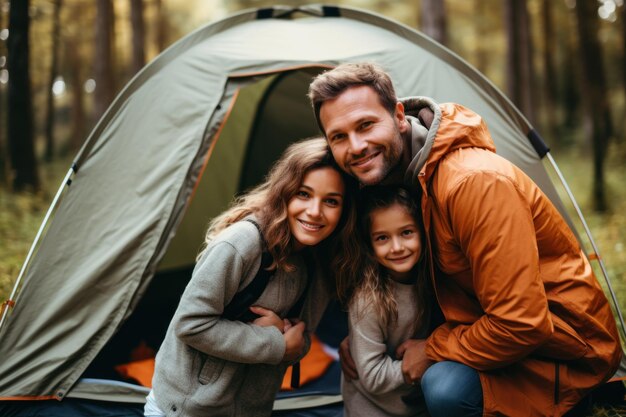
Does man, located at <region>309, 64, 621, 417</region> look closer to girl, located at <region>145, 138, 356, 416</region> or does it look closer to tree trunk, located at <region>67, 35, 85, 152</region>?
girl, located at <region>145, 138, 356, 416</region>

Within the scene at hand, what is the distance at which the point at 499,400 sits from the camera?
1.81m

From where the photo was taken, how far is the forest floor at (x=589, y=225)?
400 cm

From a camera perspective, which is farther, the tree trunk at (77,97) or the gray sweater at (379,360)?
the tree trunk at (77,97)

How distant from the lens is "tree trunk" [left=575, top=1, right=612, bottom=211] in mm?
6188

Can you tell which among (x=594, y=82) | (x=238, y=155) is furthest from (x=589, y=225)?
(x=238, y=155)

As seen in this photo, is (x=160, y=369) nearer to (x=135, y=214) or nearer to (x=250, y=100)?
(x=135, y=214)

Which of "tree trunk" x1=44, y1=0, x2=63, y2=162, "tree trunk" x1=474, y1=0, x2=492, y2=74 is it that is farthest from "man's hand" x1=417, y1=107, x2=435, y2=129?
"tree trunk" x1=474, y1=0, x2=492, y2=74

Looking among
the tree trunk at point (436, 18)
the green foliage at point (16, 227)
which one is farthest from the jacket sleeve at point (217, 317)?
the tree trunk at point (436, 18)

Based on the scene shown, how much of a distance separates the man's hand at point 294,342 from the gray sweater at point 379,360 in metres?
0.23

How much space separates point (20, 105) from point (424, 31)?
185 inches

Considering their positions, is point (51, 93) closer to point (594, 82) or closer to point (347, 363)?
point (594, 82)

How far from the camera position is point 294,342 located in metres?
2.01

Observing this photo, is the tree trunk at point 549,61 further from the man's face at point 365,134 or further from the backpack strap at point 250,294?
the backpack strap at point 250,294

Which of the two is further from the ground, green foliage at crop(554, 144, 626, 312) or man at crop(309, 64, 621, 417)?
man at crop(309, 64, 621, 417)
